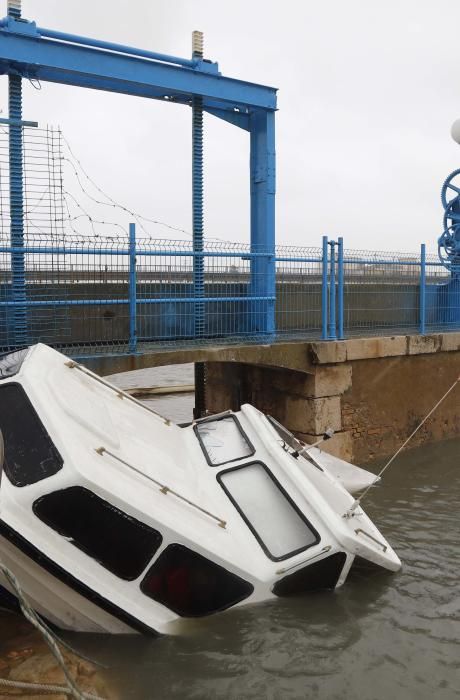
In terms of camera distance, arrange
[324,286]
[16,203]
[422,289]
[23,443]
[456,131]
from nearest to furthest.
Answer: [23,443], [16,203], [324,286], [422,289], [456,131]

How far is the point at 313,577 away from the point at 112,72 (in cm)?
631

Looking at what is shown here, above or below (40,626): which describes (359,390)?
above

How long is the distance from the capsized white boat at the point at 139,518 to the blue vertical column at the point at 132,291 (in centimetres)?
199

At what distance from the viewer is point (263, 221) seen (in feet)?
30.3

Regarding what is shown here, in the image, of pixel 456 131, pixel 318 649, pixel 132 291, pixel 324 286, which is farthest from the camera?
pixel 456 131

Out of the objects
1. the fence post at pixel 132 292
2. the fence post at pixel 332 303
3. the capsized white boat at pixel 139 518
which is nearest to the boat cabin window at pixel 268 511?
the capsized white boat at pixel 139 518

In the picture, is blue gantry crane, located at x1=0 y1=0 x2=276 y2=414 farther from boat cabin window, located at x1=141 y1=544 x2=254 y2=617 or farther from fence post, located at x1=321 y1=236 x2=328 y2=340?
boat cabin window, located at x1=141 y1=544 x2=254 y2=617

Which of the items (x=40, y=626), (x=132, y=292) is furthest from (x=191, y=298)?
(x=40, y=626)

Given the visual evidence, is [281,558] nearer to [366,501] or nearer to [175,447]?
[175,447]

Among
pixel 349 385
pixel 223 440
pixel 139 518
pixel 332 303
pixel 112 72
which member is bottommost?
pixel 139 518

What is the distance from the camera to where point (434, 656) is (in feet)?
14.8

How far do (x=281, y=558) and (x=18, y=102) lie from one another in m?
6.01

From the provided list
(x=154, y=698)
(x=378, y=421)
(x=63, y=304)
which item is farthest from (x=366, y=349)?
(x=154, y=698)

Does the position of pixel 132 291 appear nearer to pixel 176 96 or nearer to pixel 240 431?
pixel 240 431
